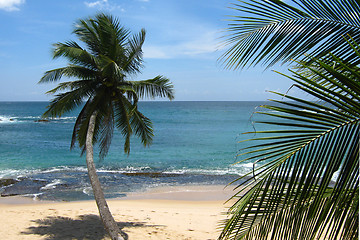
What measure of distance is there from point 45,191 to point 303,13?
16.6m

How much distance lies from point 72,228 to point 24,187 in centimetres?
865

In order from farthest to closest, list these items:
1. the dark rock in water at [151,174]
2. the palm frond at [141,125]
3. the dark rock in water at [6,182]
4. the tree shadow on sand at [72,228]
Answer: the dark rock in water at [151,174], the dark rock in water at [6,182], the palm frond at [141,125], the tree shadow on sand at [72,228]

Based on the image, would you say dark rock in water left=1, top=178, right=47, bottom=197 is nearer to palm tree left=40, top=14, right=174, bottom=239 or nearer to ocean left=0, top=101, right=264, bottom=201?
ocean left=0, top=101, right=264, bottom=201

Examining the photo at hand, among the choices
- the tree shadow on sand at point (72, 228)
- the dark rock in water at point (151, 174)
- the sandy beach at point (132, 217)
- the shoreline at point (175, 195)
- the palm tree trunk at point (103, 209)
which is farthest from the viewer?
the dark rock in water at point (151, 174)

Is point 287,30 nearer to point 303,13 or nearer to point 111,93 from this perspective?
point 303,13

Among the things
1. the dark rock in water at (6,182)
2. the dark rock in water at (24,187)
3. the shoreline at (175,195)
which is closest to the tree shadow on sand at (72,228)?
the shoreline at (175,195)

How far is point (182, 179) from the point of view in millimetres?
19688

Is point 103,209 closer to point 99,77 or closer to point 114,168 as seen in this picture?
point 99,77

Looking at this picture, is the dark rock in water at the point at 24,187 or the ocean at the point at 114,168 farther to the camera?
the ocean at the point at 114,168

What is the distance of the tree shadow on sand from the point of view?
369 inches

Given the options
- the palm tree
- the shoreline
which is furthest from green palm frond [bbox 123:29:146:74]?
the shoreline

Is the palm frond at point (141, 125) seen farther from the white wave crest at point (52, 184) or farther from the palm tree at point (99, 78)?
the white wave crest at point (52, 184)

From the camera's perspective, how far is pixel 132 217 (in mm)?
12000

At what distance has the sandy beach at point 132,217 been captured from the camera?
32.0 ft
